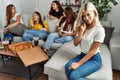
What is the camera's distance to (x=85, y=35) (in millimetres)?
2053

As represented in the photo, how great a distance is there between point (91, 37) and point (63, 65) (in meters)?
0.50

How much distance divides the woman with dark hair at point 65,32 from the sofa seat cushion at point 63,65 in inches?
15.9

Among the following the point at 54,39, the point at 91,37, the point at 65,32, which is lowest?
the point at 54,39

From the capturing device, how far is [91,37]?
78.7 inches

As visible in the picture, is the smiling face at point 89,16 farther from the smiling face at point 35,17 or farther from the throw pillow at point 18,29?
the throw pillow at point 18,29

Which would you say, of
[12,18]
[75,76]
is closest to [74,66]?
[75,76]

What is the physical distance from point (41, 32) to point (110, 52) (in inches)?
53.4

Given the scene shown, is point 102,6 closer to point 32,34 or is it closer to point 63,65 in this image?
point 32,34

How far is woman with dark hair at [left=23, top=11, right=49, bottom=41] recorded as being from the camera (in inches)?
129

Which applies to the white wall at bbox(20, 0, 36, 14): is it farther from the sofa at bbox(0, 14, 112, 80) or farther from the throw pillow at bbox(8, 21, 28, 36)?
the sofa at bbox(0, 14, 112, 80)

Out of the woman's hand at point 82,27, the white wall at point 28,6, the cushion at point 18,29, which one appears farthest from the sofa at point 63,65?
the white wall at point 28,6

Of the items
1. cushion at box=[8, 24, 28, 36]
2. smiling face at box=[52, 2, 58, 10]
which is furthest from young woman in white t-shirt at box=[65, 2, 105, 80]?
cushion at box=[8, 24, 28, 36]

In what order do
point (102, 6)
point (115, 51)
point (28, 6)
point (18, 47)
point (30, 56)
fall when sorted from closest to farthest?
point (30, 56) < point (115, 51) < point (18, 47) < point (102, 6) < point (28, 6)

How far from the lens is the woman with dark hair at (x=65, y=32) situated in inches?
118
